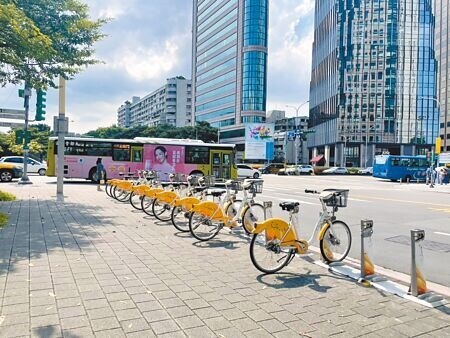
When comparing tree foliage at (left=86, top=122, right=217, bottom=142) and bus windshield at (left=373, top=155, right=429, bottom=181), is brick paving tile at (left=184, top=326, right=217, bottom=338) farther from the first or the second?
tree foliage at (left=86, top=122, right=217, bottom=142)

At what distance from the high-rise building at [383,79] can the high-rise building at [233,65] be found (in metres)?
28.8

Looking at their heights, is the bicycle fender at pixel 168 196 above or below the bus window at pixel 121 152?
below

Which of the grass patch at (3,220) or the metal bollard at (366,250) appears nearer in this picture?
the metal bollard at (366,250)

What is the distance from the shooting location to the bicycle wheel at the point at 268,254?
222 inches

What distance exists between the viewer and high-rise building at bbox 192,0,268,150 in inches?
4149

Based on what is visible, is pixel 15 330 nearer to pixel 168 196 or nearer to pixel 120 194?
pixel 168 196

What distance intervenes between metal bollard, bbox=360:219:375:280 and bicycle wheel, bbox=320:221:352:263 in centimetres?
80

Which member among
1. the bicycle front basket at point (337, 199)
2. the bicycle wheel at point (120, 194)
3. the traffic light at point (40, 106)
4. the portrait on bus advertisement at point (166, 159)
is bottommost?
the bicycle wheel at point (120, 194)

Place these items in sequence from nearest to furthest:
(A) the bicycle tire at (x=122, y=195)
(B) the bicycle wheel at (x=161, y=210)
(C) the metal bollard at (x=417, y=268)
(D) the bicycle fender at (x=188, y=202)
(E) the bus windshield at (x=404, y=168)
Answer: (C) the metal bollard at (x=417, y=268) < (D) the bicycle fender at (x=188, y=202) < (B) the bicycle wheel at (x=161, y=210) < (A) the bicycle tire at (x=122, y=195) < (E) the bus windshield at (x=404, y=168)

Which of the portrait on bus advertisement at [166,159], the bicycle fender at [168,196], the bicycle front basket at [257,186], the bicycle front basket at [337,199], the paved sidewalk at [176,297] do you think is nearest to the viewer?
the paved sidewalk at [176,297]

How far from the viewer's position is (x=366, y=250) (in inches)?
221

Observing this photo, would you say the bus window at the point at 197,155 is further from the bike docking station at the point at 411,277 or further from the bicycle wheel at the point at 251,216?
the bike docking station at the point at 411,277

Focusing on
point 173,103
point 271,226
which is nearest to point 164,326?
point 271,226

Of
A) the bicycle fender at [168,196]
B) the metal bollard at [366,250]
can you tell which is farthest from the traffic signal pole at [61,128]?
the metal bollard at [366,250]
